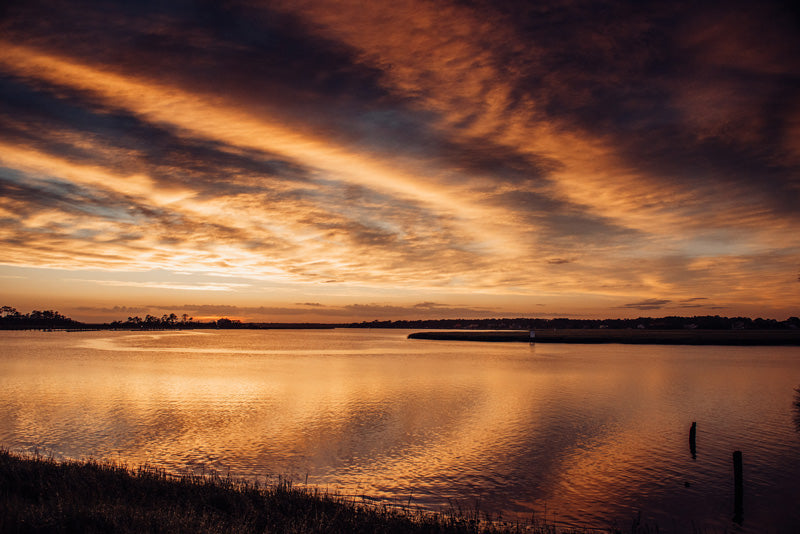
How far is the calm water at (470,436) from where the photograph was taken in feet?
64.5

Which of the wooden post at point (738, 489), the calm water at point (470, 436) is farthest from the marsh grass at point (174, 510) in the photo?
the wooden post at point (738, 489)

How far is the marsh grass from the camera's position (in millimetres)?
11945

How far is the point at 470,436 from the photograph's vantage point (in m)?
30.0

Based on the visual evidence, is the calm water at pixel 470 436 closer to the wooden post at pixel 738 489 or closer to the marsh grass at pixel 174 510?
the wooden post at pixel 738 489

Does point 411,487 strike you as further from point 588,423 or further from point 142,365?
point 142,365

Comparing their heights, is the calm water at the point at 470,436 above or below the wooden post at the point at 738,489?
below

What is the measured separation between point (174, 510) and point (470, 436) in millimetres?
19693

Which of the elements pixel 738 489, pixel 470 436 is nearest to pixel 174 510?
pixel 738 489

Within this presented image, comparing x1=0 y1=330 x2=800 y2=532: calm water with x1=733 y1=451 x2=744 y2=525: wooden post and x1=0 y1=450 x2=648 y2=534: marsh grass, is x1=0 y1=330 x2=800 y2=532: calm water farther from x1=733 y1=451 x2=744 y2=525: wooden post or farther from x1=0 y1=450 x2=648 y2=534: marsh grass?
x1=0 y1=450 x2=648 y2=534: marsh grass

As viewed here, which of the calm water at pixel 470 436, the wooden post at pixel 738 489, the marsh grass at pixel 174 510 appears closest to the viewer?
the marsh grass at pixel 174 510

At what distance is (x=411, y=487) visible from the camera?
20391 mm

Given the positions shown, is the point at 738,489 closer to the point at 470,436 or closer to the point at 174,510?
the point at 470,436

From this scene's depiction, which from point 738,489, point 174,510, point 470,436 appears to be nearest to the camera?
point 174,510

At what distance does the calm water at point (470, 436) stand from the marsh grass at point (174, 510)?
10.6 feet
